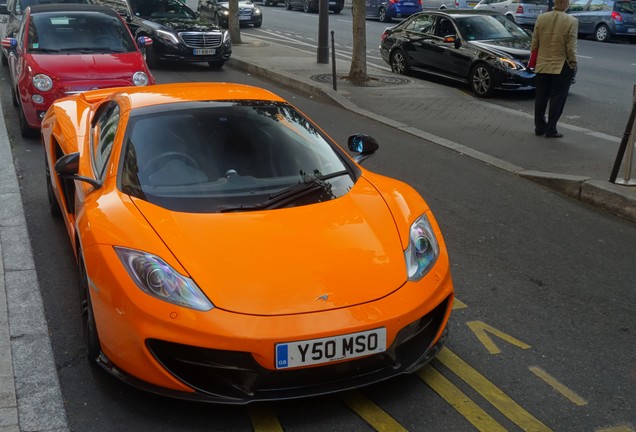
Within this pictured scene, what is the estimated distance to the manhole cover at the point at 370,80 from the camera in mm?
15172

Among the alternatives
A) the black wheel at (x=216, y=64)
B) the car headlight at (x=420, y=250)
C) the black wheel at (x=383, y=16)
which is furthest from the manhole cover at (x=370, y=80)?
the black wheel at (x=383, y=16)

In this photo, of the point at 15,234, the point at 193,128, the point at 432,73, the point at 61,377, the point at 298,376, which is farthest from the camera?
the point at 432,73

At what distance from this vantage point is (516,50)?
1447 cm

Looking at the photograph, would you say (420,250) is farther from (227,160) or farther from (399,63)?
(399,63)

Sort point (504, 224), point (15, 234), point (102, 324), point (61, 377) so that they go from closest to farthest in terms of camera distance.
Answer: point (102, 324), point (61, 377), point (15, 234), point (504, 224)

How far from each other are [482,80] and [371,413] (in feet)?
37.8

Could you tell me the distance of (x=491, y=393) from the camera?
13.1 feet

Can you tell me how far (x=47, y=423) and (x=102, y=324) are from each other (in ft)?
1.71

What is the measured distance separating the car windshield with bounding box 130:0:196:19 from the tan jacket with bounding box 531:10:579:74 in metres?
10.5

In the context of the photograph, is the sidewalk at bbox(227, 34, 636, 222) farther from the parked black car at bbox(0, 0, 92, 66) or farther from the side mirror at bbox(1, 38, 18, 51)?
the side mirror at bbox(1, 38, 18, 51)

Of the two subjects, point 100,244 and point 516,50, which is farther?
point 516,50

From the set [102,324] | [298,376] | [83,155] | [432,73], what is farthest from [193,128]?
Result: [432,73]

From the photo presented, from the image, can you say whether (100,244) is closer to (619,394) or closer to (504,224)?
(619,394)

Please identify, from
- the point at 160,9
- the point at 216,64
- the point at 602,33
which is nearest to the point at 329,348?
the point at 216,64
